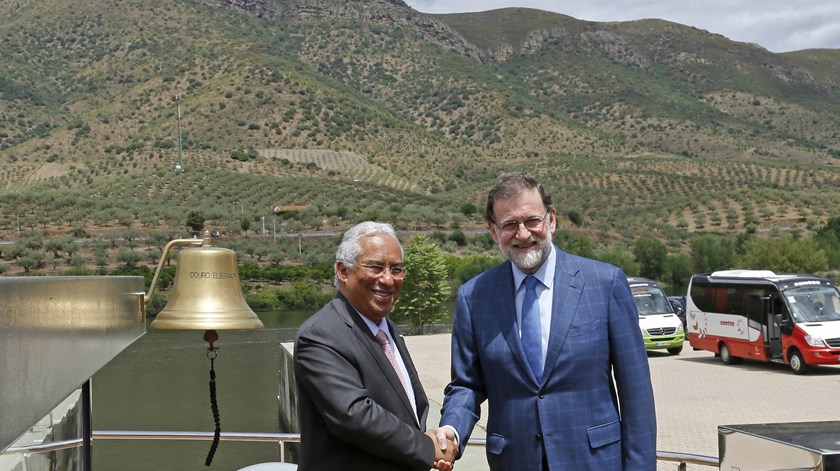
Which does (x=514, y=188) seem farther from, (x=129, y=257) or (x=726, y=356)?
(x=129, y=257)

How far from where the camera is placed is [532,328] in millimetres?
3135

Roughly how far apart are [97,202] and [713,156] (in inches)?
2797

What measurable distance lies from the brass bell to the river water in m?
9.27

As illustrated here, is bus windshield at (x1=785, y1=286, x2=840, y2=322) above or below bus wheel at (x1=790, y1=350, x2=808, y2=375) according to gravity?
above

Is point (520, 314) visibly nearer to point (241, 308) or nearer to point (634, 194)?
point (241, 308)

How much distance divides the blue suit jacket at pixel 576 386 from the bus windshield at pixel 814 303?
1626cm

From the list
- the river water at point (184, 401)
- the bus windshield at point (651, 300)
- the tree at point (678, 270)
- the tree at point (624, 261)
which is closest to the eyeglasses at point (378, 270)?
the river water at point (184, 401)

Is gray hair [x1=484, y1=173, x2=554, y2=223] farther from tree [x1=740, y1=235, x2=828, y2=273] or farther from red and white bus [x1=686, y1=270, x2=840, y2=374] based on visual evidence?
tree [x1=740, y1=235, x2=828, y2=273]

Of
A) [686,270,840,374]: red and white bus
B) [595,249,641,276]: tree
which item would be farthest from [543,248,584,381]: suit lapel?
[595,249,641,276]: tree

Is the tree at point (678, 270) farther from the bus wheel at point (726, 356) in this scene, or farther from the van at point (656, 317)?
the bus wheel at point (726, 356)

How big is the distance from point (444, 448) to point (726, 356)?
19589 mm

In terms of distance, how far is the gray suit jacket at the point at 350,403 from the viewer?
8.75 ft

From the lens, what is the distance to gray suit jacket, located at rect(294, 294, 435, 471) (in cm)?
267

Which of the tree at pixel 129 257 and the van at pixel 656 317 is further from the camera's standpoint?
the tree at pixel 129 257
